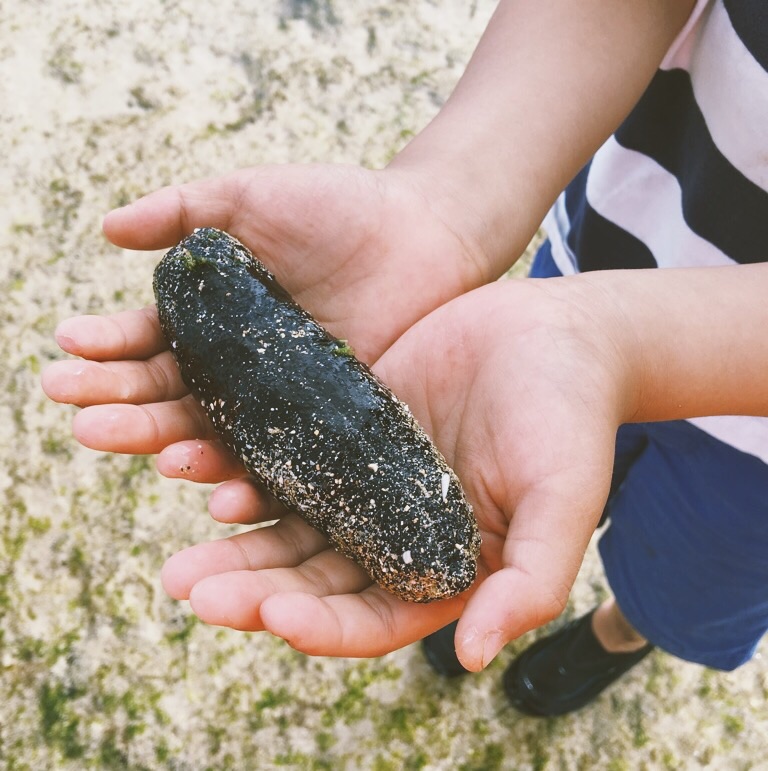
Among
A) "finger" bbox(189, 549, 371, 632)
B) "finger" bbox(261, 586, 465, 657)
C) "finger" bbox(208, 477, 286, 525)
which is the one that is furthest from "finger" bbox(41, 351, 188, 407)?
"finger" bbox(261, 586, 465, 657)

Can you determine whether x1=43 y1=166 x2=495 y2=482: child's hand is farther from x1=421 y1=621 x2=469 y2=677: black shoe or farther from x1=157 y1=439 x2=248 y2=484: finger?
x1=421 y1=621 x2=469 y2=677: black shoe

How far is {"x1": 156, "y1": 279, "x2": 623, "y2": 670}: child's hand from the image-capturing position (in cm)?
124

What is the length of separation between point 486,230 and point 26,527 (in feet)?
5.66

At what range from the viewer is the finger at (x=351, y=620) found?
1.24m

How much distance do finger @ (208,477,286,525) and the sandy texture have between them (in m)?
0.98

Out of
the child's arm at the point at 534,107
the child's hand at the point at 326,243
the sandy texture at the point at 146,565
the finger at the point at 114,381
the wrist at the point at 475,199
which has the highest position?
the child's arm at the point at 534,107

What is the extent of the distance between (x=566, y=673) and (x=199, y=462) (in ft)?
4.61

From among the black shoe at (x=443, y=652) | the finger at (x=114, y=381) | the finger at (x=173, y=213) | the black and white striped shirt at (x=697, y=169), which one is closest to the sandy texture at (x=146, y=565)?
the black shoe at (x=443, y=652)

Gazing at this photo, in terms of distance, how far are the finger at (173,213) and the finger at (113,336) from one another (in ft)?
0.58

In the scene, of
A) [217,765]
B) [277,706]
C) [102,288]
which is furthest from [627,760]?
[102,288]

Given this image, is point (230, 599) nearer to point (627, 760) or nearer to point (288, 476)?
point (288, 476)

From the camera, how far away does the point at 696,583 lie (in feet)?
6.12

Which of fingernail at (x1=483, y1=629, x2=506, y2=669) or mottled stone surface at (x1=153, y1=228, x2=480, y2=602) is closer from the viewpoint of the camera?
fingernail at (x1=483, y1=629, x2=506, y2=669)

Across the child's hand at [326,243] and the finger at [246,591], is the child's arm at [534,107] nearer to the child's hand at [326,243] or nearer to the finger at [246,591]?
the child's hand at [326,243]
